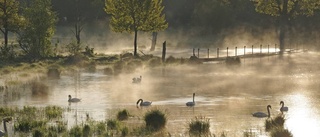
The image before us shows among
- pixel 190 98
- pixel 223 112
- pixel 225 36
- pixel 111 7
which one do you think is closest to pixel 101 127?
pixel 223 112

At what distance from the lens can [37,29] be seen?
73250 millimetres

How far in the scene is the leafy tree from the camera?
7350 centimetres

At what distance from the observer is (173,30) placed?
12481 cm

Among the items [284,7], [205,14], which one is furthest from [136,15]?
[205,14]

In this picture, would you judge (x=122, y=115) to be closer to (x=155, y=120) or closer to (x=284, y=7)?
(x=155, y=120)

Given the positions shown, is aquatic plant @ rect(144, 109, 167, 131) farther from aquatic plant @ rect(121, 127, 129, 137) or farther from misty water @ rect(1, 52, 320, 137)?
aquatic plant @ rect(121, 127, 129, 137)

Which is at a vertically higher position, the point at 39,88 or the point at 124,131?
the point at 39,88

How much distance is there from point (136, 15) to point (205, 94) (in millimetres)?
35882

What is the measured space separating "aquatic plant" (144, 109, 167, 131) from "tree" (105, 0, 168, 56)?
48.3 m

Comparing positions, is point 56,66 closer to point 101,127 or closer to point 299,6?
point 101,127

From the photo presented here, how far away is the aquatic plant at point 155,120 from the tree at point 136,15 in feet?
159

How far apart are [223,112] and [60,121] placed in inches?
381

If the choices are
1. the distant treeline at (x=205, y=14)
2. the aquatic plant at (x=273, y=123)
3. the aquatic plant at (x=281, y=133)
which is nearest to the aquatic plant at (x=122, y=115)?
the aquatic plant at (x=273, y=123)

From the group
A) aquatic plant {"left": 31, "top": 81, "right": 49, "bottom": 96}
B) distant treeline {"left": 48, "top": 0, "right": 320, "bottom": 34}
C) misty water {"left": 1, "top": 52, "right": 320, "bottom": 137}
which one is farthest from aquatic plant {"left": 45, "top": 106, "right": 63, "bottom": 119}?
distant treeline {"left": 48, "top": 0, "right": 320, "bottom": 34}
